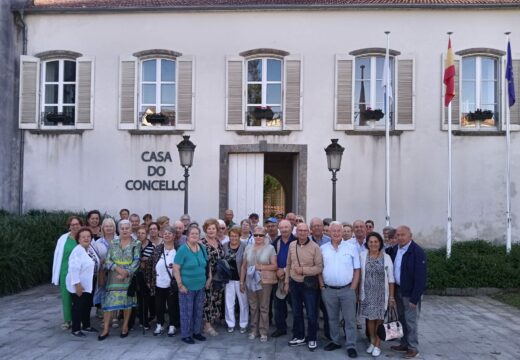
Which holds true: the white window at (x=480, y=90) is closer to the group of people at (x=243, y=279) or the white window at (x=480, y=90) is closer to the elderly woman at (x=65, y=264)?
the group of people at (x=243, y=279)

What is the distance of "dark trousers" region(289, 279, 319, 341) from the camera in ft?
23.0

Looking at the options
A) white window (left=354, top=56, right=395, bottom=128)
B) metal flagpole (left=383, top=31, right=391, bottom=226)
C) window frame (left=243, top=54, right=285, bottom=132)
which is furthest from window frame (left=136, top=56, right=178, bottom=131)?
metal flagpole (left=383, top=31, right=391, bottom=226)

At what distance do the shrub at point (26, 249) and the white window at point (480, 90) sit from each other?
11.1 meters

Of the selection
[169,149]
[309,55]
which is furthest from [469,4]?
[169,149]

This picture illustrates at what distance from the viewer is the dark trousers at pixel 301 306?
7012mm

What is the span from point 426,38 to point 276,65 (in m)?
4.19

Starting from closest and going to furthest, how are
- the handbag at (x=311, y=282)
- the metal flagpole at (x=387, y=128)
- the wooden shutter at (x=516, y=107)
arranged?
the handbag at (x=311, y=282)
the metal flagpole at (x=387, y=128)
the wooden shutter at (x=516, y=107)

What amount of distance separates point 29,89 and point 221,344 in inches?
433

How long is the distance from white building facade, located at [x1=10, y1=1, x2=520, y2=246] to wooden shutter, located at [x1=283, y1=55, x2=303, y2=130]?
0.03 m

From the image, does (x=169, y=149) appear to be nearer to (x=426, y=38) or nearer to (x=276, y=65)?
(x=276, y=65)

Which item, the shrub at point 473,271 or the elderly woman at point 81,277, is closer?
the elderly woman at point 81,277

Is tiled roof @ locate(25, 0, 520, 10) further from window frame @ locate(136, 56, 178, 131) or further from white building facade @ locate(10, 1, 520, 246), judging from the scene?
window frame @ locate(136, 56, 178, 131)

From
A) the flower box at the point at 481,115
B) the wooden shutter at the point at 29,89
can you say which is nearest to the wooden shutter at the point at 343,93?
the flower box at the point at 481,115

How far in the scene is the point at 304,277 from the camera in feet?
23.0
